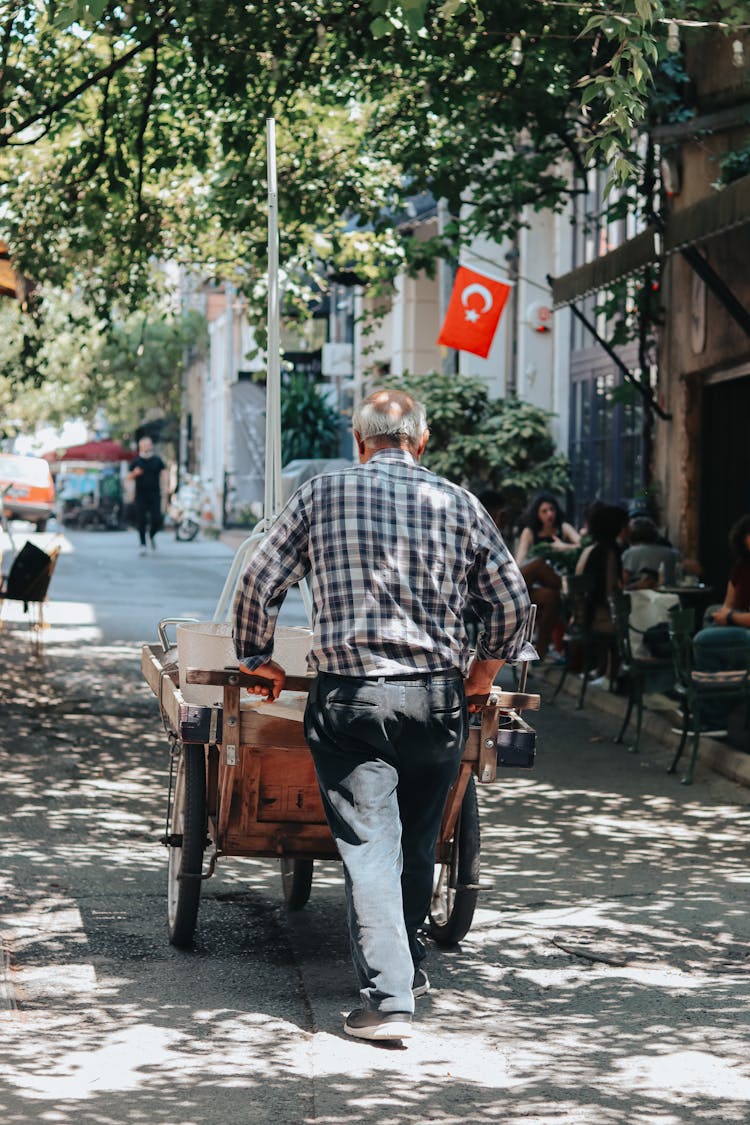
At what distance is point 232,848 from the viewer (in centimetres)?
632

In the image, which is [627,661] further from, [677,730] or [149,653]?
[149,653]

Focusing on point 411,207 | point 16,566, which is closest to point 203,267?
point 16,566

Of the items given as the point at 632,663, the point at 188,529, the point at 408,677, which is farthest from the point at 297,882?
the point at 188,529

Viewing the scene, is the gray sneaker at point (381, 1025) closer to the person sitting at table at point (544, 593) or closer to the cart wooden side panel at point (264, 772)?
the cart wooden side panel at point (264, 772)

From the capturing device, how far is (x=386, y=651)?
18.0 feet

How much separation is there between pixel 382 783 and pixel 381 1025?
70 centimetres

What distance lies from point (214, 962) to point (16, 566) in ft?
32.5

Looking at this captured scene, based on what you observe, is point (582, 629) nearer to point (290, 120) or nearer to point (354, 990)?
point (290, 120)

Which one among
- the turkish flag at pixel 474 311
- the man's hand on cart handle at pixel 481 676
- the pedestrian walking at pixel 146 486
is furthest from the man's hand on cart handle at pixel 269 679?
the pedestrian walking at pixel 146 486

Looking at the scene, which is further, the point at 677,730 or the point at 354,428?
the point at 677,730

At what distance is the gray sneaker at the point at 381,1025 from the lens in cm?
538

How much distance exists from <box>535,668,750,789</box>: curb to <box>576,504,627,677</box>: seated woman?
0.50 meters

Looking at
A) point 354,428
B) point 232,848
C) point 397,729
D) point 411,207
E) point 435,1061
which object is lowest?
point 435,1061

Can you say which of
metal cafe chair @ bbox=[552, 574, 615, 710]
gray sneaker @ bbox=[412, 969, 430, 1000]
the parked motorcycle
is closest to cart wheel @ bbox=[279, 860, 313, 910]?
gray sneaker @ bbox=[412, 969, 430, 1000]
